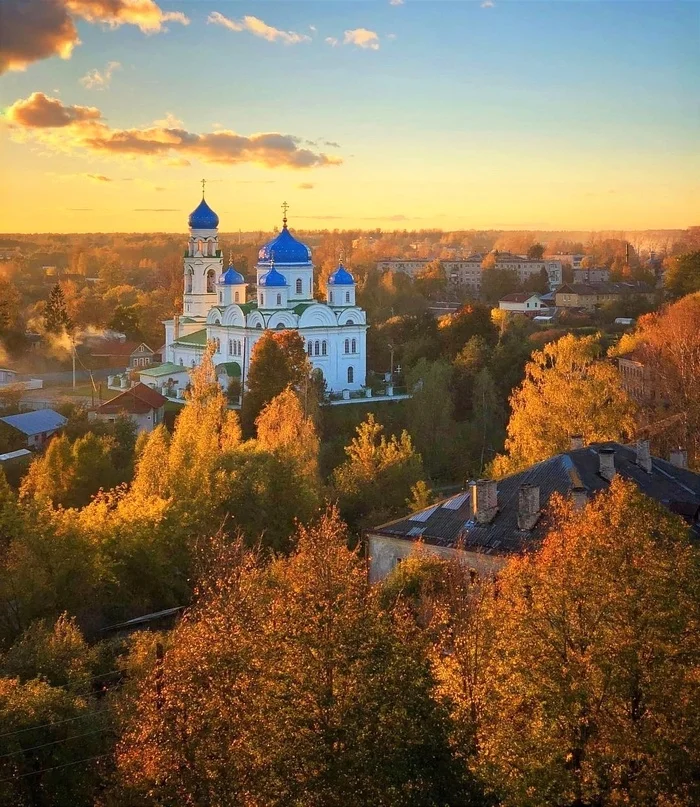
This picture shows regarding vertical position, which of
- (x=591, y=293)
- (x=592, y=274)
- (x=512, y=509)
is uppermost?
(x=592, y=274)

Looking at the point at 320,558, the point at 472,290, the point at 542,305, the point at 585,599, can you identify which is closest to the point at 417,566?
the point at 320,558

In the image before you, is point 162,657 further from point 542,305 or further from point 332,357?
point 542,305

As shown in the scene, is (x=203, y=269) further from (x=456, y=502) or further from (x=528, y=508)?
(x=528, y=508)

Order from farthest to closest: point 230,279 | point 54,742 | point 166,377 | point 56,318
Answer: point 56,318
point 230,279
point 166,377
point 54,742

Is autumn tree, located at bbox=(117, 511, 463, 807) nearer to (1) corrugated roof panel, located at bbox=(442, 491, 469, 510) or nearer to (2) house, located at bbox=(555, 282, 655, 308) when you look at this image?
(1) corrugated roof panel, located at bbox=(442, 491, 469, 510)

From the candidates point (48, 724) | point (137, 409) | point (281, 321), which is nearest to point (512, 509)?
point (48, 724)

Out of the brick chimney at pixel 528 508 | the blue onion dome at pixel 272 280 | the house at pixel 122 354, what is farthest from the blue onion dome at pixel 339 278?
the brick chimney at pixel 528 508
